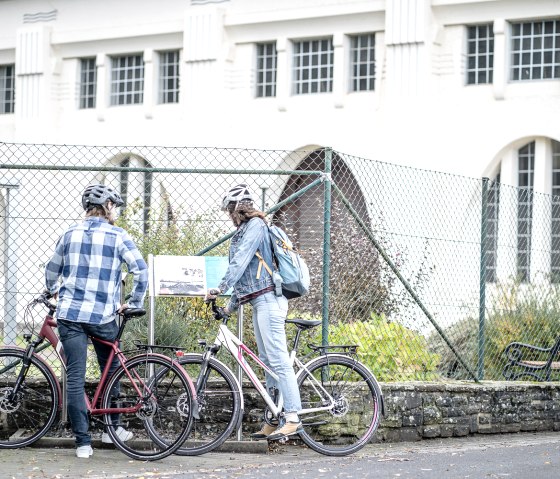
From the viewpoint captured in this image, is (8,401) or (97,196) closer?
(97,196)

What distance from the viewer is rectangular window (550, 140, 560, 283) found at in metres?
16.0

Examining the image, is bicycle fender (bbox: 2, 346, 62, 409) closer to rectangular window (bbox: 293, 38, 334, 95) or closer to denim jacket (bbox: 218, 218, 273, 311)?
denim jacket (bbox: 218, 218, 273, 311)

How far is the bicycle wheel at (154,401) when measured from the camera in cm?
1012

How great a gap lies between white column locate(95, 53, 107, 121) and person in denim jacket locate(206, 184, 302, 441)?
20.3m

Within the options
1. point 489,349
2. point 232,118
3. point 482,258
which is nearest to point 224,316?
point 482,258

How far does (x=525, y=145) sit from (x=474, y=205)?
9.51 m

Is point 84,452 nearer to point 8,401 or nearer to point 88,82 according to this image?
point 8,401

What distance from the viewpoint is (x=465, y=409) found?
40.9 feet

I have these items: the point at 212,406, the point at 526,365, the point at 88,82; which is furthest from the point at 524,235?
the point at 88,82

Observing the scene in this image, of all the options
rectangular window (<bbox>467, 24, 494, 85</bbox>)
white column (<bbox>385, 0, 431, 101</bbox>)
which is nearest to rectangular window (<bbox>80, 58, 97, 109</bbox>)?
white column (<bbox>385, 0, 431, 101</bbox>)

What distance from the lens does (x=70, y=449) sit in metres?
10.7

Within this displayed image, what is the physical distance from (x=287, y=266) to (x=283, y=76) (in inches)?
683

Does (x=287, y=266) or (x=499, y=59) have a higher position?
(x=499, y=59)

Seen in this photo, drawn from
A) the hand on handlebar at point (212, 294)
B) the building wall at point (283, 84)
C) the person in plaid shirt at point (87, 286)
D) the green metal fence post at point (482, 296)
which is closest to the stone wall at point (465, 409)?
the green metal fence post at point (482, 296)
